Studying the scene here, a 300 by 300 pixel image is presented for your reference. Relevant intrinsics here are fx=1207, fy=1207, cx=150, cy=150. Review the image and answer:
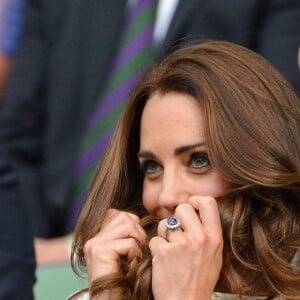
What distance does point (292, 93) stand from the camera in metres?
2.72

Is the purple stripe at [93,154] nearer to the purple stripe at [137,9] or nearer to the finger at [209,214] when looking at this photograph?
the purple stripe at [137,9]

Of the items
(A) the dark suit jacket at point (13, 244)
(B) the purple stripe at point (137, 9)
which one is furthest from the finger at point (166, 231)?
(B) the purple stripe at point (137, 9)

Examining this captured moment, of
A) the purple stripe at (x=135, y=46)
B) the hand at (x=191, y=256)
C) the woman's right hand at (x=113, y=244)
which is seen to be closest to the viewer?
the hand at (x=191, y=256)

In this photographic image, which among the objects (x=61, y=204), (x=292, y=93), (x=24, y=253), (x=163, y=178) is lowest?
(x=61, y=204)

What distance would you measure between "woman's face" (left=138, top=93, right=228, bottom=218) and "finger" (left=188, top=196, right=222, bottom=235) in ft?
0.22

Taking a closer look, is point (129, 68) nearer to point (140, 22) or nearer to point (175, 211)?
point (140, 22)

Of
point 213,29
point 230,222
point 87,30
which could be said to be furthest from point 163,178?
point 87,30

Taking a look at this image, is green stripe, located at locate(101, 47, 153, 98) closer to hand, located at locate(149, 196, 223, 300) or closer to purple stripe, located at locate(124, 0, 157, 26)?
purple stripe, located at locate(124, 0, 157, 26)

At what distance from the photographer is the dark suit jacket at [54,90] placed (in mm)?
3590

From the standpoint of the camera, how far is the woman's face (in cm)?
263

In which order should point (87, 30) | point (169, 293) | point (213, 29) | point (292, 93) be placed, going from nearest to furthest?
point (169, 293) → point (292, 93) → point (213, 29) → point (87, 30)

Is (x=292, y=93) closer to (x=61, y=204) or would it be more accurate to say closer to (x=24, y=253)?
(x=24, y=253)

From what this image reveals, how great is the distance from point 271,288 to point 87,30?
4.28 feet

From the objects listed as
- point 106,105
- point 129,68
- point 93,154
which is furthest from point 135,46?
point 93,154
